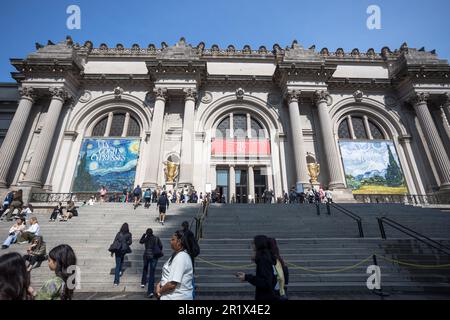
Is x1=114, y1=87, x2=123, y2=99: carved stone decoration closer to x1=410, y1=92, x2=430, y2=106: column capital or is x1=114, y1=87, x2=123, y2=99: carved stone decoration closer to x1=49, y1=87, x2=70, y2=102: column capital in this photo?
x1=49, y1=87, x2=70, y2=102: column capital

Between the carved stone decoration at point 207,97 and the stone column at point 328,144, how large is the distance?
31.1 feet

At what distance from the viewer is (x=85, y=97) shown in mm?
21438

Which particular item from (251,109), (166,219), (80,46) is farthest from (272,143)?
(80,46)

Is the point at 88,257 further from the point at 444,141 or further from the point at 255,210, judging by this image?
the point at 444,141

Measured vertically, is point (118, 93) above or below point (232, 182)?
above

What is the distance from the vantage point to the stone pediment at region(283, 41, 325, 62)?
20.6 meters

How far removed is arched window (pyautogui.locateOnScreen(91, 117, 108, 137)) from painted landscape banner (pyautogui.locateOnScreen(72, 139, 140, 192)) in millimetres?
1122

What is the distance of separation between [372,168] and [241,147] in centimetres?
1120

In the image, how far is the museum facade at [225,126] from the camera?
18406 mm

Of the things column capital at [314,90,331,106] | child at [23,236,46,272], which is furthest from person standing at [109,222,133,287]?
column capital at [314,90,331,106]

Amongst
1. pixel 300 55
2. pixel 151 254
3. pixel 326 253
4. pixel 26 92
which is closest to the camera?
pixel 151 254

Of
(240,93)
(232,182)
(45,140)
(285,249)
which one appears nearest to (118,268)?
(285,249)

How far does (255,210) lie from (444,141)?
19472mm

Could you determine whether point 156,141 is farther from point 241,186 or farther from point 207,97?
point 241,186
